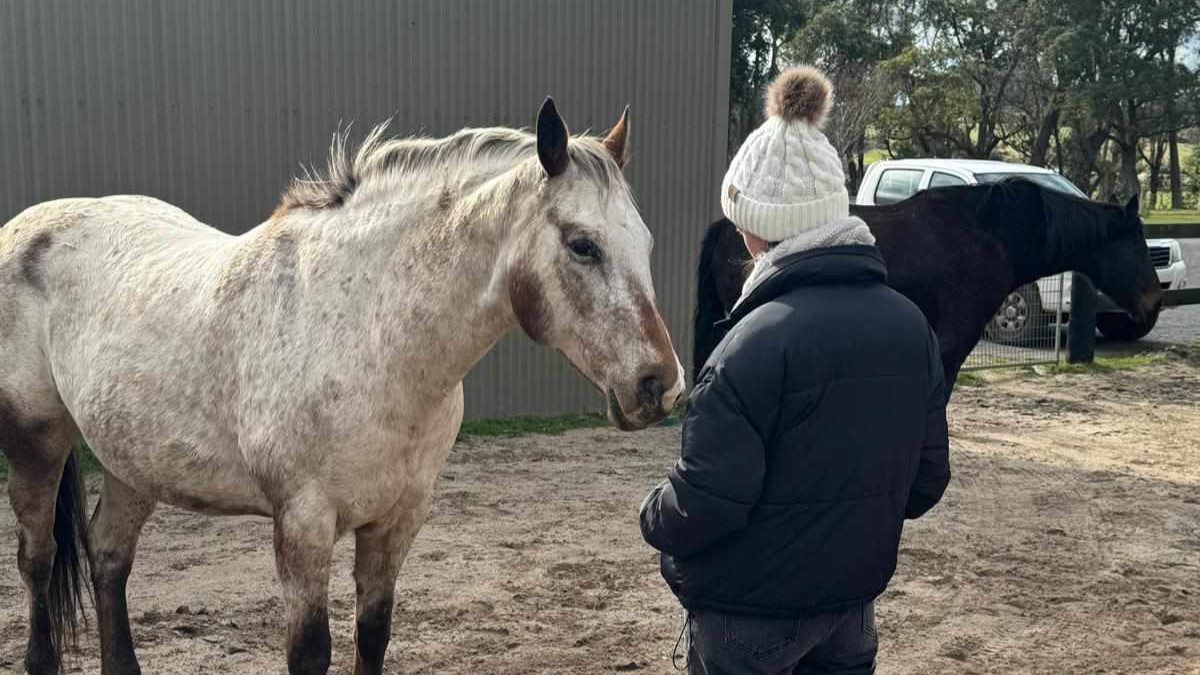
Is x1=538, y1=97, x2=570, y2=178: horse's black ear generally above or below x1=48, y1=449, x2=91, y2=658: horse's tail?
above

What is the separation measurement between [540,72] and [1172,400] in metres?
5.66

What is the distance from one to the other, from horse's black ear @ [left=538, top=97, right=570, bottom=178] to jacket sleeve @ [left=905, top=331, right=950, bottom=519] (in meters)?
0.88

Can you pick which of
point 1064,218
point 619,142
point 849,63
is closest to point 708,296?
point 1064,218

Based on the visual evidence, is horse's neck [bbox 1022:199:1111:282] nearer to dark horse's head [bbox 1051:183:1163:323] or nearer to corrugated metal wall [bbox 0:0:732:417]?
dark horse's head [bbox 1051:183:1163:323]

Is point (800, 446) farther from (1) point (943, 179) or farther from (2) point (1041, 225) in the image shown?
(1) point (943, 179)

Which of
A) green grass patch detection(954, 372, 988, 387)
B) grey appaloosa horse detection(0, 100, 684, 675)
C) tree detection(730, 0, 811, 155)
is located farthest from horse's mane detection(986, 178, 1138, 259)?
tree detection(730, 0, 811, 155)

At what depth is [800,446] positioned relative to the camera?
2.05 m

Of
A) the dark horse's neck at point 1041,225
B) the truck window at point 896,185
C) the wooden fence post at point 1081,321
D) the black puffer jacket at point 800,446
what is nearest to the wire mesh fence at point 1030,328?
the wooden fence post at point 1081,321

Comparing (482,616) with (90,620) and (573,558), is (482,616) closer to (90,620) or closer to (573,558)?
(573,558)

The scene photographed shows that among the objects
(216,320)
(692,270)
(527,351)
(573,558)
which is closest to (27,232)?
(216,320)

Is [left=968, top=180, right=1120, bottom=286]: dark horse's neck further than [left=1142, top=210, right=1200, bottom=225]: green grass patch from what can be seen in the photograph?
No

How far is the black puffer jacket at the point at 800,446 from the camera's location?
78.5 inches

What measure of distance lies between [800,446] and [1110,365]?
958 cm

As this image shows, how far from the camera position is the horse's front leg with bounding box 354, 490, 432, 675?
9.99ft
